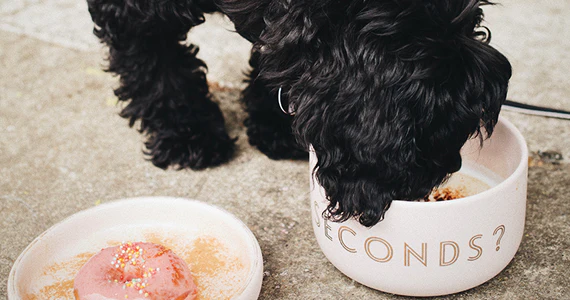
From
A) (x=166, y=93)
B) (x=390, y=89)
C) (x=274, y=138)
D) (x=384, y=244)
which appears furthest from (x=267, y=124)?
(x=390, y=89)

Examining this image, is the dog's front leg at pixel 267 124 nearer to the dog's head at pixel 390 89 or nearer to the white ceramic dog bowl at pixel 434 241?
the white ceramic dog bowl at pixel 434 241

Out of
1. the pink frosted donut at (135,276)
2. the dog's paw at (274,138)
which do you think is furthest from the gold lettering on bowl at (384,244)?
the dog's paw at (274,138)

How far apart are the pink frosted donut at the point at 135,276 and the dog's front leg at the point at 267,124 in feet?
2.06

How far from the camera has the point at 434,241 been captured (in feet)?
3.89

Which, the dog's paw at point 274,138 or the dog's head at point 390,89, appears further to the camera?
the dog's paw at point 274,138

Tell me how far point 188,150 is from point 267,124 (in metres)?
0.25

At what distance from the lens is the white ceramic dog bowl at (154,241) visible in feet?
4.17

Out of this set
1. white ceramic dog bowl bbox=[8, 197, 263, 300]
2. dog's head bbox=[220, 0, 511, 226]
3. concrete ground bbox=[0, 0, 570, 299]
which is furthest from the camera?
concrete ground bbox=[0, 0, 570, 299]

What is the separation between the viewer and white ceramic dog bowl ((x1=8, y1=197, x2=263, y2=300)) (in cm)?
127

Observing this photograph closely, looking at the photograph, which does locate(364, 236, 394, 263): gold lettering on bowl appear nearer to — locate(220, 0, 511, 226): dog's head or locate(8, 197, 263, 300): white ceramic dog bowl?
locate(220, 0, 511, 226): dog's head

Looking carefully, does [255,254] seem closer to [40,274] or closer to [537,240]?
[40,274]

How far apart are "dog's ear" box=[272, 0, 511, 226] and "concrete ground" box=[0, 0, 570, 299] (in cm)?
33

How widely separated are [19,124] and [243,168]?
79cm

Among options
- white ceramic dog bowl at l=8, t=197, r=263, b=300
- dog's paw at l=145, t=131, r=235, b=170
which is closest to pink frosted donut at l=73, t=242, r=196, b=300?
white ceramic dog bowl at l=8, t=197, r=263, b=300
